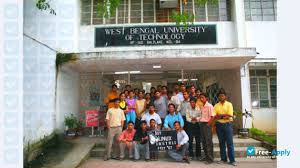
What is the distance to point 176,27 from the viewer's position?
31.0 feet

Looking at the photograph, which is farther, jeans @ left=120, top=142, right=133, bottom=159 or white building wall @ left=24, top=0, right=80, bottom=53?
white building wall @ left=24, top=0, right=80, bottom=53

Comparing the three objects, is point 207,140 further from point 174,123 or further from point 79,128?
point 79,128

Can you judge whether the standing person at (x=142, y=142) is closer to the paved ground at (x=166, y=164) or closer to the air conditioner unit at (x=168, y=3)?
the paved ground at (x=166, y=164)

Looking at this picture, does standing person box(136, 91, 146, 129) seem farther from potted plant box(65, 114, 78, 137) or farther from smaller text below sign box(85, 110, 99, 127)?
potted plant box(65, 114, 78, 137)

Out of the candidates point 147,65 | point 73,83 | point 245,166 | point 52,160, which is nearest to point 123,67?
point 147,65

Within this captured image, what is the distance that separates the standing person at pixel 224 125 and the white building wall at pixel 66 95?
479cm

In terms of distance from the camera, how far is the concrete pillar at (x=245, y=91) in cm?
934

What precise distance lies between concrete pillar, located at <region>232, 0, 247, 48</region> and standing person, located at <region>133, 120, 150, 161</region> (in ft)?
15.1

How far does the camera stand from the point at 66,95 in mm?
9219

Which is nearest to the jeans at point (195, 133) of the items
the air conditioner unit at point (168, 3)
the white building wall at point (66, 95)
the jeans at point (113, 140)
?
the jeans at point (113, 140)

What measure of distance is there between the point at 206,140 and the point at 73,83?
523 cm

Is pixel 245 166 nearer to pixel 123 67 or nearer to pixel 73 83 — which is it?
pixel 123 67

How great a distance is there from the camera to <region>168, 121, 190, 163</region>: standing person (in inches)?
275

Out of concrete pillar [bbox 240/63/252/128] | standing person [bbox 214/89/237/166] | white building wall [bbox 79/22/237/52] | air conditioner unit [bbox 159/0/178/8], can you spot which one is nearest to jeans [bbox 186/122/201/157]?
standing person [bbox 214/89/237/166]
